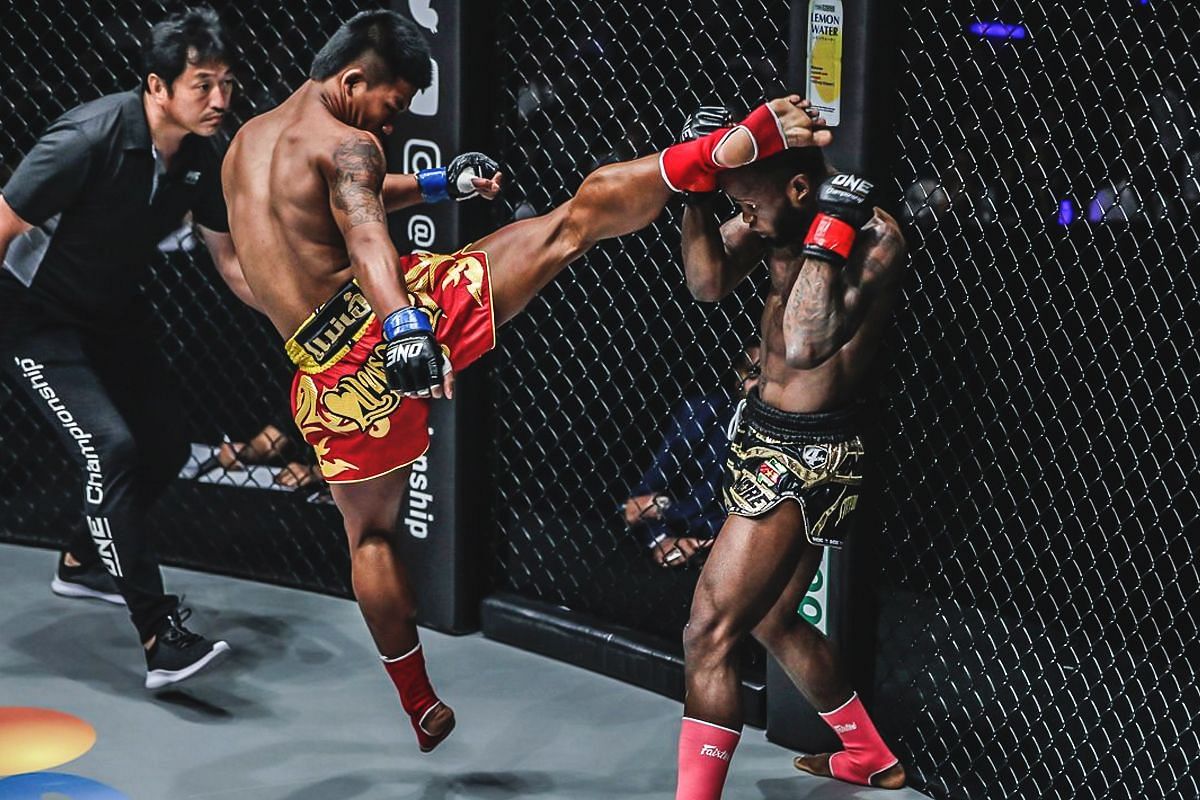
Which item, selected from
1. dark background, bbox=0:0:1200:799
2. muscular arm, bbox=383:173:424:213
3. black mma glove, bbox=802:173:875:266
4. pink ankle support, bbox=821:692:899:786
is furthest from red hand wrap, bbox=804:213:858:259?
muscular arm, bbox=383:173:424:213

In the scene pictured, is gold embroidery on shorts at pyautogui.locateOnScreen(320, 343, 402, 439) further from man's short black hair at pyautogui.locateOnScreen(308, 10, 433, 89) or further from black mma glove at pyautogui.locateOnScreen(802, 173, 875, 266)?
black mma glove at pyautogui.locateOnScreen(802, 173, 875, 266)

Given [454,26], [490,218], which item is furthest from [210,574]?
[454,26]

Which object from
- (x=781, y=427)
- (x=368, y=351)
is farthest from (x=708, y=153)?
(x=368, y=351)

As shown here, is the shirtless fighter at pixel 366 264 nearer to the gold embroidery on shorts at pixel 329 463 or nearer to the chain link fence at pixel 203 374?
the gold embroidery on shorts at pixel 329 463

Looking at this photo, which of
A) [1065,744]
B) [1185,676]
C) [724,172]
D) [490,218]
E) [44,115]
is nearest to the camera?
[724,172]

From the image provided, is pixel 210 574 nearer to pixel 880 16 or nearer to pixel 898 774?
pixel 898 774

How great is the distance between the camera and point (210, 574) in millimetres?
4031

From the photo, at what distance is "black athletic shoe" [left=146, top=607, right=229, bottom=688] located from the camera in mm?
3223

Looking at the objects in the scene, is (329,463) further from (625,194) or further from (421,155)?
(421,155)

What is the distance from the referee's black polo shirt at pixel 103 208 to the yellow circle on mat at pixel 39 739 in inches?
34.7

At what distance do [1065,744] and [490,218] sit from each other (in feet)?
5.75

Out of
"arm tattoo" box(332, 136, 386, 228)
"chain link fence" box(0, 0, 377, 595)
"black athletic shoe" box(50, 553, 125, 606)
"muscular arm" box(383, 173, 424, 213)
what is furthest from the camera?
"chain link fence" box(0, 0, 377, 595)

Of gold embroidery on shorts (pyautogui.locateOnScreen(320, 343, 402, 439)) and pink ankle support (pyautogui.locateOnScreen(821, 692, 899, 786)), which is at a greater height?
gold embroidery on shorts (pyautogui.locateOnScreen(320, 343, 402, 439))

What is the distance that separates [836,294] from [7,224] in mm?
1817
